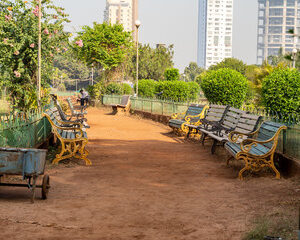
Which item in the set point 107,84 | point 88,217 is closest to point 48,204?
point 88,217

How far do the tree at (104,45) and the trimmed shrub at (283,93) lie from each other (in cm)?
2354

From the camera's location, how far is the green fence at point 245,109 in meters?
8.12

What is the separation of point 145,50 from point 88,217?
6510cm


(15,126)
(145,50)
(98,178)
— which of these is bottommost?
(98,178)

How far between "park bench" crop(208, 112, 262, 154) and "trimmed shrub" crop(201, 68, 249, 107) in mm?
4719

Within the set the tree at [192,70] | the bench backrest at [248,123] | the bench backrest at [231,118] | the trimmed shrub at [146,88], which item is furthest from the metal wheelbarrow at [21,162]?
the tree at [192,70]

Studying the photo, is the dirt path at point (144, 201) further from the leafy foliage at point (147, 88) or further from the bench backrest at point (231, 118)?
the leafy foliage at point (147, 88)

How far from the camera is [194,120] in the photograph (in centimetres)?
1505

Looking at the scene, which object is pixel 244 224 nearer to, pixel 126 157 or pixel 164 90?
pixel 126 157

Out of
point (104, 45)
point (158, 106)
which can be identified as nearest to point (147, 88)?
point (104, 45)

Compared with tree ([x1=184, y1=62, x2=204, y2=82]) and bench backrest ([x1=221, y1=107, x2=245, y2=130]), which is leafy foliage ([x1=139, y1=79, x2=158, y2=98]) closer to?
bench backrest ([x1=221, y1=107, x2=245, y2=130])

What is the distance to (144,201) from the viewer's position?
256 inches

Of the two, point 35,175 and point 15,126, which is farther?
point 15,126

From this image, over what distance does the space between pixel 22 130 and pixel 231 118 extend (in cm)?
538
